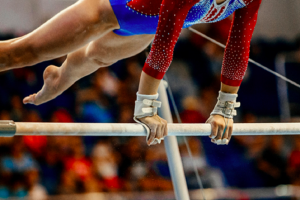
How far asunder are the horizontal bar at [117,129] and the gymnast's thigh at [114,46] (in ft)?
1.32

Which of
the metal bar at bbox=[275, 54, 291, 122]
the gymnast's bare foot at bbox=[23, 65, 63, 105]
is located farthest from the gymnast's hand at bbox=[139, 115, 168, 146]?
the metal bar at bbox=[275, 54, 291, 122]

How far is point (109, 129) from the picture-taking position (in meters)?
0.93

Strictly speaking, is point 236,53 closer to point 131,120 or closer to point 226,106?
point 226,106

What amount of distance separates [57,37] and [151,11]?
279 millimetres

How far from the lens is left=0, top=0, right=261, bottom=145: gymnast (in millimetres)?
917

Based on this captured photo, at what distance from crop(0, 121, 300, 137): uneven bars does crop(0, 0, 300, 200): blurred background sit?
3.01ft

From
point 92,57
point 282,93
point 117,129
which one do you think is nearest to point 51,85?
point 92,57

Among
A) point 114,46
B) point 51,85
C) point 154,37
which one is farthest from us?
point 51,85

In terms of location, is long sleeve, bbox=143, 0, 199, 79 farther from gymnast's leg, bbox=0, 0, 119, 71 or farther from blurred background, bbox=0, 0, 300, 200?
blurred background, bbox=0, 0, 300, 200

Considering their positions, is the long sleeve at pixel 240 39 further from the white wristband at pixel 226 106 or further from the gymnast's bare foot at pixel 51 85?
the gymnast's bare foot at pixel 51 85

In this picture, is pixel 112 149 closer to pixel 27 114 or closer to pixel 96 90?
pixel 96 90

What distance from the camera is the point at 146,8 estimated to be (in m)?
1.00

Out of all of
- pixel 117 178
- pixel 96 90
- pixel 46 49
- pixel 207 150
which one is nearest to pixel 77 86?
pixel 96 90

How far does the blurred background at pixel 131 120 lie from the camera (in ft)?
7.10
